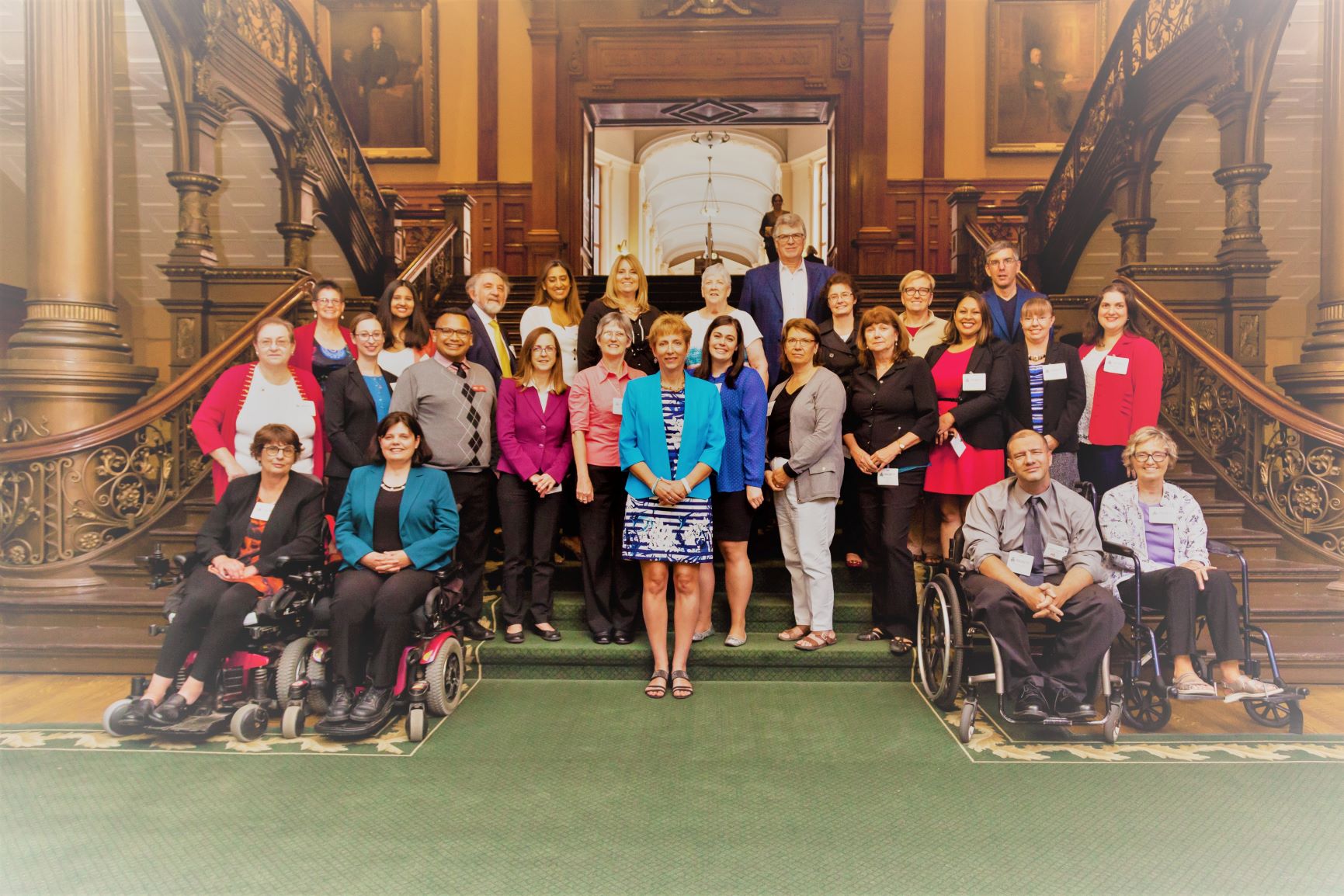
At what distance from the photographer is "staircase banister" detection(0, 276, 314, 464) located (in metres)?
3.89

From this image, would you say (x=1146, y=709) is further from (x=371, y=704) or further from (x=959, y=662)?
(x=371, y=704)

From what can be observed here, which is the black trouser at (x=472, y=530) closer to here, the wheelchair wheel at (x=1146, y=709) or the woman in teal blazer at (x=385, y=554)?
the woman in teal blazer at (x=385, y=554)

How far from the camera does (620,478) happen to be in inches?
150

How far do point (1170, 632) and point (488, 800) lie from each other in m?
2.42

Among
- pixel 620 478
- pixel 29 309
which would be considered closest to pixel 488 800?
pixel 620 478

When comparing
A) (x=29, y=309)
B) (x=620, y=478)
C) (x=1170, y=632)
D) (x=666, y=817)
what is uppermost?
(x=29, y=309)

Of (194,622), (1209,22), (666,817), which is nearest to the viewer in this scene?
(666,817)

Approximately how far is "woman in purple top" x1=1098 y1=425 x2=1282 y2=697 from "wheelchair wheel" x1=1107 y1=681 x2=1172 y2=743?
87 millimetres

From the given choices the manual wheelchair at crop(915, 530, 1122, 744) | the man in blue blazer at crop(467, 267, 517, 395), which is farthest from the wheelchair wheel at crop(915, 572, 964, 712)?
the man in blue blazer at crop(467, 267, 517, 395)

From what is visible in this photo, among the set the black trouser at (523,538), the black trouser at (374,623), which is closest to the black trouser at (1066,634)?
the black trouser at (523,538)

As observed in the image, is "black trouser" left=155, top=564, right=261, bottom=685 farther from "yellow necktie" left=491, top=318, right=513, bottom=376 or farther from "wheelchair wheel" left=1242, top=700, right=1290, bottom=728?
"wheelchair wheel" left=1242, top=700, right=1290, bottom=728

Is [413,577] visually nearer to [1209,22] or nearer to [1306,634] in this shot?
[1306,634]

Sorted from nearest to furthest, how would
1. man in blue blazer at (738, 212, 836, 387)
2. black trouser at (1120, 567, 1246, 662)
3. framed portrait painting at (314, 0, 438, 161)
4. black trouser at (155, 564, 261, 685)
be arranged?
black trouser at (155, 564, 261, 685), black trouser at (1120, 567, 1246, 662), man in blue blazer at (738, 212, 836, 387), framed portrait painting at (314, 0, 438, 161)

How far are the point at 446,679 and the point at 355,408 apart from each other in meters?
1.18
